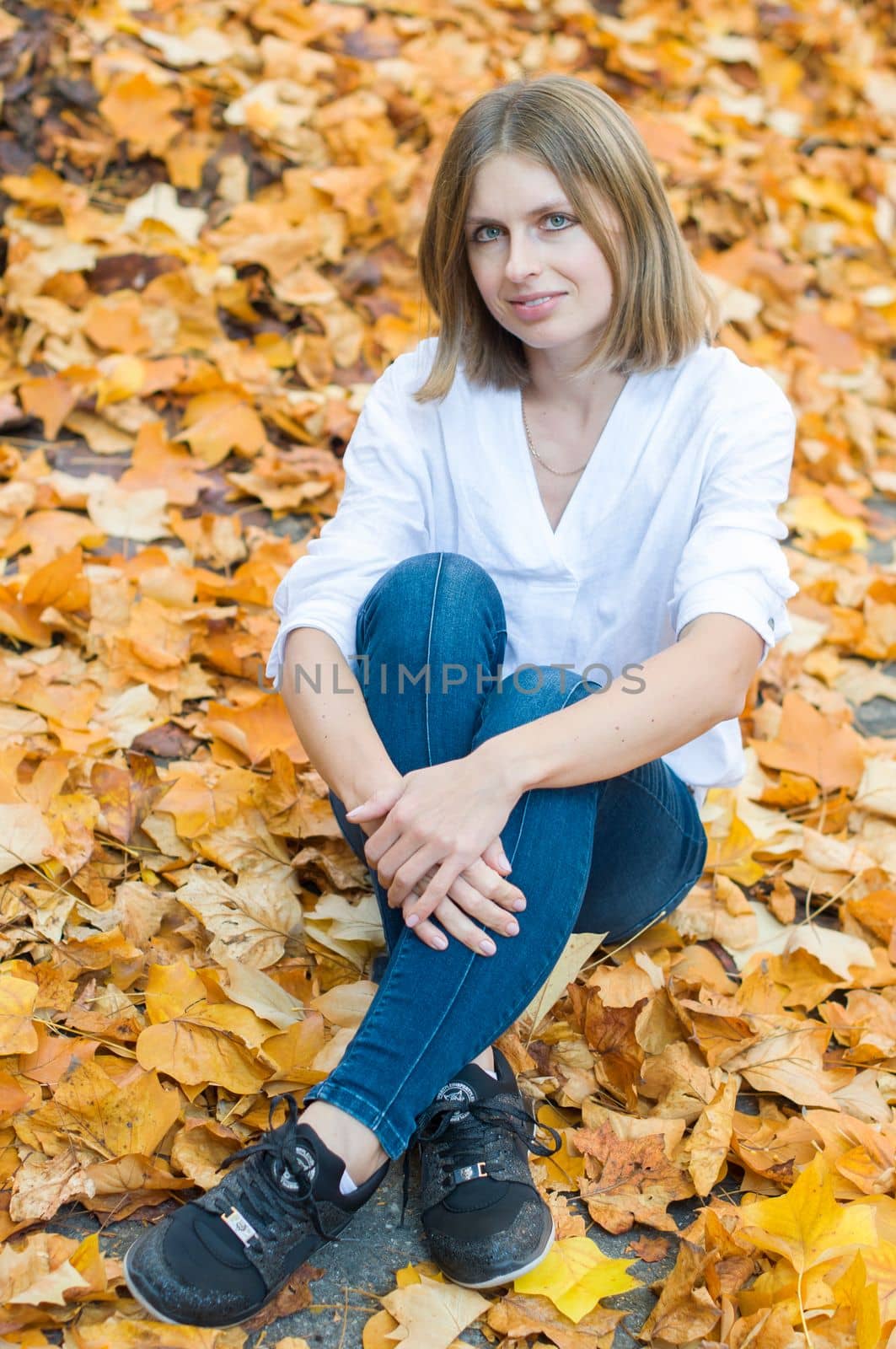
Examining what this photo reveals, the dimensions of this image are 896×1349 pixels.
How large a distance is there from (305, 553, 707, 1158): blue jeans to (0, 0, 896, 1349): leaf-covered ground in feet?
0.53

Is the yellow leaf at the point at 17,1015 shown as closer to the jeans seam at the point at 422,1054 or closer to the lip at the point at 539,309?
the jeans seam at the point at 422,1054

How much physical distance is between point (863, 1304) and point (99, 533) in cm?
182

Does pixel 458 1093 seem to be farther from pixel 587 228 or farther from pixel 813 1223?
pixel 587 228

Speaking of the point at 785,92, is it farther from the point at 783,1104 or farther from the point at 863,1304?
the point at 863,1304

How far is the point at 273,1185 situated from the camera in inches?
49.7

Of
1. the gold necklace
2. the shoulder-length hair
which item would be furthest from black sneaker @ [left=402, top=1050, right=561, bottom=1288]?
the shoulder-length hair

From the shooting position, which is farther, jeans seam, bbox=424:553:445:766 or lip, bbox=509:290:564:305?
lip, bbox=509:290:564:305

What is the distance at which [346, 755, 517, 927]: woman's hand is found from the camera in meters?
1.34

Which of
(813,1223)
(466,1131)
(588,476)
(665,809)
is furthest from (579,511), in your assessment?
(813,1223)

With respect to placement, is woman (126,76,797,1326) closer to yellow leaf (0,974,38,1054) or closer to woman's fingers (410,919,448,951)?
woman's fingers (410,919,448,951)

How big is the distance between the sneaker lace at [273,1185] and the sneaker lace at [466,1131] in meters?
0.14

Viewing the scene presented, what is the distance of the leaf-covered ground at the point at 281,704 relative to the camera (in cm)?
133

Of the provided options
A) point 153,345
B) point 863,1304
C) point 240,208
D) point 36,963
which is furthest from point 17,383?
point 863,1304

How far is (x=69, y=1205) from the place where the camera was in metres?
1.33
